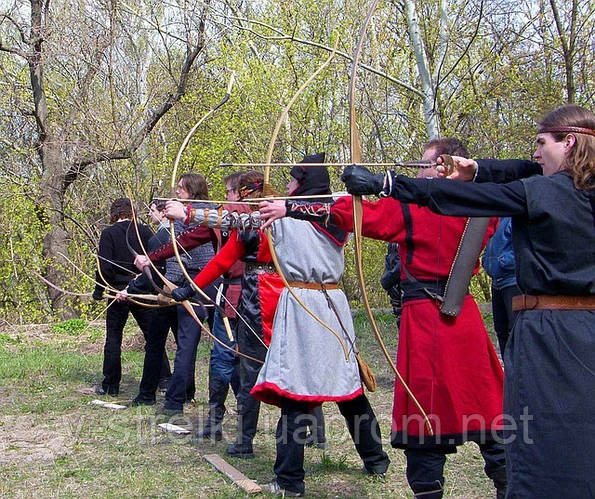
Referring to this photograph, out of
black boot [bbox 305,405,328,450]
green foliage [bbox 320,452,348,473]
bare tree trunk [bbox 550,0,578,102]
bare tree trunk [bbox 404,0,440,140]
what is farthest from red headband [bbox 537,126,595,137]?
bare tree trunk [bbox 550,0,578,102]

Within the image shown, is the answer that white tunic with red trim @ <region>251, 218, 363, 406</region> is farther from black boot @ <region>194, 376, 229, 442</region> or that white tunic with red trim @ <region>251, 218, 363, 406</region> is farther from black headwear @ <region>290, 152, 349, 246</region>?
black boot @ <region>194, 376, 229, 442</region>

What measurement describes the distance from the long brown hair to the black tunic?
35 millimetres

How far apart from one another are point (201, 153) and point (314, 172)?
9.65m

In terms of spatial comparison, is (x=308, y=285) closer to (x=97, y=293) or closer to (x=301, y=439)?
(x=301, y=439)

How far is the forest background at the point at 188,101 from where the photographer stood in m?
11.0

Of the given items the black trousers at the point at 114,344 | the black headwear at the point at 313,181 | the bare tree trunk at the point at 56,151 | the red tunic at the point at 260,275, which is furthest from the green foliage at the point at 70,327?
the black headwear at the point at 313,181

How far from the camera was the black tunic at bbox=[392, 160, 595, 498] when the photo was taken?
237 centimetres

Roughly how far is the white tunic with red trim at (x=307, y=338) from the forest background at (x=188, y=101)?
686cm

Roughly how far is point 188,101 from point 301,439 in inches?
444

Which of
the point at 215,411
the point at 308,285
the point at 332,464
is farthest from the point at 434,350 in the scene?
the point at 215,411

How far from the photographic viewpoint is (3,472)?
4.42 meters

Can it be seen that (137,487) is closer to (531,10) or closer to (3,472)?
(3,472)

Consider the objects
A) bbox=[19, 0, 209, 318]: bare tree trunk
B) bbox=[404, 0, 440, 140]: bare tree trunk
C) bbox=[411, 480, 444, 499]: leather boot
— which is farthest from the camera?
bbox=[19, 0, 209, 318]: bare tree trunk

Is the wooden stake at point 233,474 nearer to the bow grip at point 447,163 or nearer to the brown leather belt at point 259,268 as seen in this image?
the brown leather belt at point 259,268
